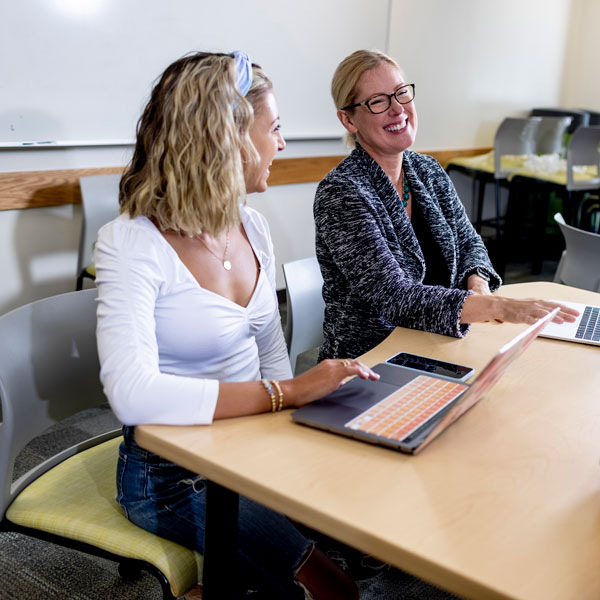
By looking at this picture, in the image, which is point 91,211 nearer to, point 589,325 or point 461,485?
point 589,325

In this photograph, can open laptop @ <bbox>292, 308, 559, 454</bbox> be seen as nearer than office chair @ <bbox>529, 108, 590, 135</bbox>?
Yes

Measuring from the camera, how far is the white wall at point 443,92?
302 centimetres

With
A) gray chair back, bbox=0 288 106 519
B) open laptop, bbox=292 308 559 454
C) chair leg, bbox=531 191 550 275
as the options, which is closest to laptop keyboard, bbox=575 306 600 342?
open laptop, bbox=292 308 559 454

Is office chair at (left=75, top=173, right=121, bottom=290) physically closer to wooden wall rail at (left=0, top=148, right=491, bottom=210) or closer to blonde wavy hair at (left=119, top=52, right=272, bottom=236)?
wooden wall rail at (left=0, top=148, right=491, bottom=210)

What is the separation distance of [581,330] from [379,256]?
1.58ft

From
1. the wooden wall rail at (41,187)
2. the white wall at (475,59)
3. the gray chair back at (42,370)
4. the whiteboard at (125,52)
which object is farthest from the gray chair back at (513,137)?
the gray chair back at (42,370)

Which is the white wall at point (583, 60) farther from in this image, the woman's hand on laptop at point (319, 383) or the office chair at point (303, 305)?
the woman's hand on laptop at point (319, 383)

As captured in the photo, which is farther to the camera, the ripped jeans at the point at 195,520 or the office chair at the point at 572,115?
the office chair at the point at 572,115

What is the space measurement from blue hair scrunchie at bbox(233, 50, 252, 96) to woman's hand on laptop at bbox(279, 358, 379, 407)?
522 mm

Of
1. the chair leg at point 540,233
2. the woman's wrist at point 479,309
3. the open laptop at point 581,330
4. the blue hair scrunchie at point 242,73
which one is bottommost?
the chair leg at point 540,233

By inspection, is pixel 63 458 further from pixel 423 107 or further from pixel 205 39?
pixel 423 107

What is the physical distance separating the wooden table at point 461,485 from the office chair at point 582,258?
1346 millimetres

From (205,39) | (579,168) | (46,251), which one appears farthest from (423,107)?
(46,251)

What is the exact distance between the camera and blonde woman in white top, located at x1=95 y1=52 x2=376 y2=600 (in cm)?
107
